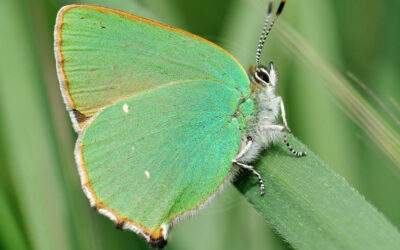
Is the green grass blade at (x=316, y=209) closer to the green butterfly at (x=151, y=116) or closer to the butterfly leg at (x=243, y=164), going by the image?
the butterfly leg at (x=243, y=164)

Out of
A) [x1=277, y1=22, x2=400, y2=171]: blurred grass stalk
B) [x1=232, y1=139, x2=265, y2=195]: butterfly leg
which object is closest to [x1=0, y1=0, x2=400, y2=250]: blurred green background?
[x1=277, y1=22, x2=400, y2=171]: blurred grass stalk

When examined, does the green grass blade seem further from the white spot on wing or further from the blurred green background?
the white spot on wing

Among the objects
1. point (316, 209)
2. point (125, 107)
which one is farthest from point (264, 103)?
point (316, 209)

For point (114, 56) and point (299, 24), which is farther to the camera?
point (299, 24)

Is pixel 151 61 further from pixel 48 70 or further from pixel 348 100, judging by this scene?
pixel 348 100

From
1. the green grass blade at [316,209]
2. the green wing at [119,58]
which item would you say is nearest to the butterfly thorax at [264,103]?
the green wing at [119,58]

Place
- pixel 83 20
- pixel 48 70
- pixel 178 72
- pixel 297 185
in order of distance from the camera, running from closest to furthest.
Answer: pixel 297 185 → pixel 83 20 → pixel 178 72 → pixel 48 70

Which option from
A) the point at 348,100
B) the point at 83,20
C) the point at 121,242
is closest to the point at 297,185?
the point at 348,100

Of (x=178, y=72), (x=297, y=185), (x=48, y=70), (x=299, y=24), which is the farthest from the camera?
(x=299, y=24)
